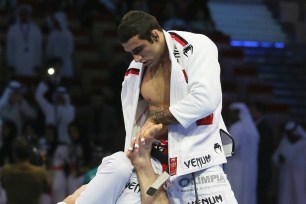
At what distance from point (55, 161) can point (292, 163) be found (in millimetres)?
3336

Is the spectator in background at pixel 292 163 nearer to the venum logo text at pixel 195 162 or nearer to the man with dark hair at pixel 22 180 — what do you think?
→ the man with dark hair at pixel 22 180

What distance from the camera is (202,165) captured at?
6.05 m

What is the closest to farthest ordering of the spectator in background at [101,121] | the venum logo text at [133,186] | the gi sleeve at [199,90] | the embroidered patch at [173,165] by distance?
the gi sleeve at [199,90] < the embroidered patch at [173,165] < the venum logo text at [133,186] < the spectator in background at [101,121]

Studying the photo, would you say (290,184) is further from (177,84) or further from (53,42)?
(177,84)

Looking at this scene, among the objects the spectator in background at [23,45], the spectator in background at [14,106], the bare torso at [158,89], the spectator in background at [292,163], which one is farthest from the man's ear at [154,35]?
the spectator in background at [23,45]

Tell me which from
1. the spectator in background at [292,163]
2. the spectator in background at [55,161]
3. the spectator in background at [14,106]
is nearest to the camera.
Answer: the spectator in background at [55,161]

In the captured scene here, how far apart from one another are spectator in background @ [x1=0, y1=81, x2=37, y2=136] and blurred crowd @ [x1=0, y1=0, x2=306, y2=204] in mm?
14

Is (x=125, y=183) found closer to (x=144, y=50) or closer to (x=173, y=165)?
(x=173, y=165)

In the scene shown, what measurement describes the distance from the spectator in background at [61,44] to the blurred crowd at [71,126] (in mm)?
16

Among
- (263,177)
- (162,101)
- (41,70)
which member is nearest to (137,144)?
(162,101)

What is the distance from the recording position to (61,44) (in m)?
15.5

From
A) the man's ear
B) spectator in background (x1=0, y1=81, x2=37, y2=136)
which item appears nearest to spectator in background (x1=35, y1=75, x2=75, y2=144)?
spectator in background (x1=0, y1=81, x2=37, y2=136)

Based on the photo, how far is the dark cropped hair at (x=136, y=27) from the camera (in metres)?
5.95

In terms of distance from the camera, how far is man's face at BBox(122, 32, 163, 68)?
19.6ft
